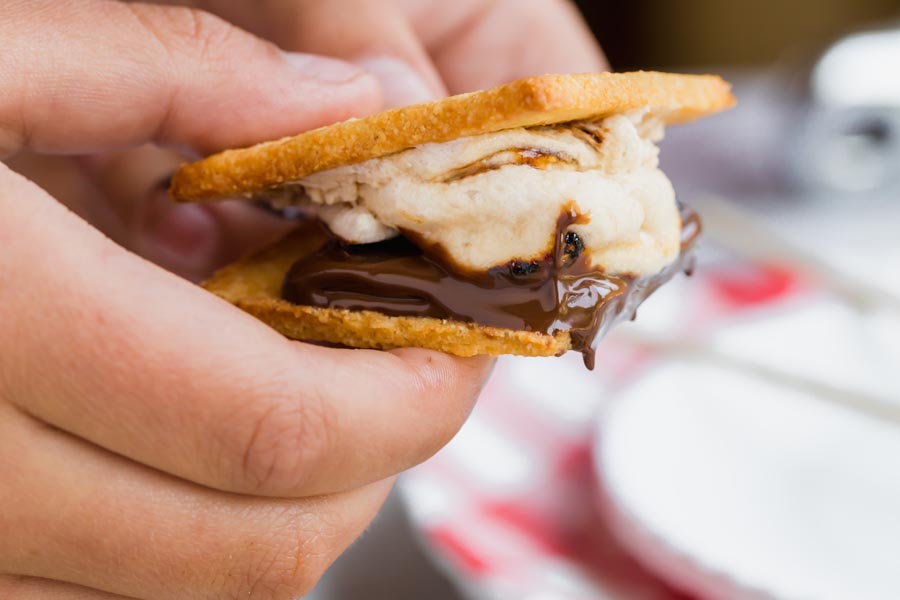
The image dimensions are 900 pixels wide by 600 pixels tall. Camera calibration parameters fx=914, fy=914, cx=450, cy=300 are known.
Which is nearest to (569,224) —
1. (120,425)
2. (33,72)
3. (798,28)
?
(120,425)

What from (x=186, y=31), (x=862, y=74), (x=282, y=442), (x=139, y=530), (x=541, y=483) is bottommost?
(x=541, y=483)

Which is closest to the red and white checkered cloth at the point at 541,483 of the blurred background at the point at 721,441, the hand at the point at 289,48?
the blurred background at the point at 721,441

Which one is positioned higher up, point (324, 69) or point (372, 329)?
point (324, 69)

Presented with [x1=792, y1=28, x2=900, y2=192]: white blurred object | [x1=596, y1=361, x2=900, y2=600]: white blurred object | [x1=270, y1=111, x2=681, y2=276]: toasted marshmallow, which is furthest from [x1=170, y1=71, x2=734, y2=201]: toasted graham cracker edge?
[x1=792, y1=28, x2=900, y2=192]: white blurred object

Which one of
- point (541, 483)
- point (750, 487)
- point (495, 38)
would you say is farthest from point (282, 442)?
point (495, 38)

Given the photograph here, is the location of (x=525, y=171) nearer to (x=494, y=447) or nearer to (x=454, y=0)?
(x=494, y=447)

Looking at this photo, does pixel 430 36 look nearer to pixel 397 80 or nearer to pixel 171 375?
pixel 397 80
